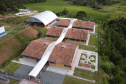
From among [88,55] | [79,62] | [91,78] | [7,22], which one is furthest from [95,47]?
[7,22]

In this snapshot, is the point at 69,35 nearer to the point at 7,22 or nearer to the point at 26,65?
the point at 26,65

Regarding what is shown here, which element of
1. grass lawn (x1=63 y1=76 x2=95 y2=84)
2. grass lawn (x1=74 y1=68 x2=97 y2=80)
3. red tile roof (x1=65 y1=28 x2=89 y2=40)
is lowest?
grass lawn (x1=63 y1=76 x2=95 y2=84)

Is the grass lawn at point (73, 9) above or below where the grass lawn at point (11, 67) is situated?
above

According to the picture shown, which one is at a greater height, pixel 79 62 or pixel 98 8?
pixel 98 8

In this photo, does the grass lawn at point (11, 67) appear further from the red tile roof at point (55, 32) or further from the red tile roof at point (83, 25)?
the red tile roof at point (83, 25)

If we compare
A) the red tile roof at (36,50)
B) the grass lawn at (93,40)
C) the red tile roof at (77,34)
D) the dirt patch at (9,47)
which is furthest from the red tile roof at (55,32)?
the grass lawn at (93,40)

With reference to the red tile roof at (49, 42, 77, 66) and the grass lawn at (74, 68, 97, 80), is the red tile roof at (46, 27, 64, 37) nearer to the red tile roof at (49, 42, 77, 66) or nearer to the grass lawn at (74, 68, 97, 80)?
the red tile roof at (49, 42, 77, 66)

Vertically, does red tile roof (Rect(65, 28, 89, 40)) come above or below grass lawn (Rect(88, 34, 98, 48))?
above

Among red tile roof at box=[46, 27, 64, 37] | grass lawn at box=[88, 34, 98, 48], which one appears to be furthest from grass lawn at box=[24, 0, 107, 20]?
red tile roof at box=[46, 27, 64, 37]
